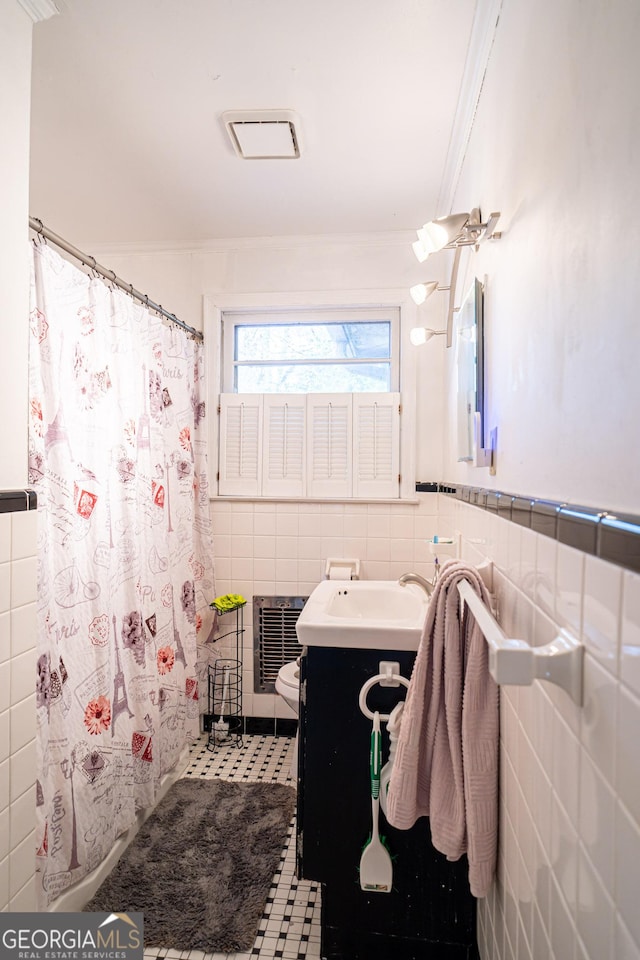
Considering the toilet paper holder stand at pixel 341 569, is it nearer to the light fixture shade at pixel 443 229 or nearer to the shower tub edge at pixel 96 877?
the shower tub edge at pixel 96 877

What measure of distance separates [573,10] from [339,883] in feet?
6.39

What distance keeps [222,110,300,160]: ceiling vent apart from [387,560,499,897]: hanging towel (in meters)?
1.55

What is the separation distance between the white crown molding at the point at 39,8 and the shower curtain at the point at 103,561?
1.68 ft

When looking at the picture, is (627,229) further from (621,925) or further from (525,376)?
(621,925)

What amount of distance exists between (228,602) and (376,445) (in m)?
1.06

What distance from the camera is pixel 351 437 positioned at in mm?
2650

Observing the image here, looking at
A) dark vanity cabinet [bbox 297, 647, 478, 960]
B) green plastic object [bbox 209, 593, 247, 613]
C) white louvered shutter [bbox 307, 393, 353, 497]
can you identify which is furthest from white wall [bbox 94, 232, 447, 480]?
dark vanity cabinet [bbox 297, 647, 478, 960]

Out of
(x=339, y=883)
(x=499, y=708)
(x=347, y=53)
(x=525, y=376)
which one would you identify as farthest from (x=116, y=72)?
(x=339, y=883)

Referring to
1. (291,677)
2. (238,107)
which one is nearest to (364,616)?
(291,677)

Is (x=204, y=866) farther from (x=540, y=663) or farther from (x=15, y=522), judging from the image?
(x=540, y=663)

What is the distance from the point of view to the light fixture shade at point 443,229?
136 cm

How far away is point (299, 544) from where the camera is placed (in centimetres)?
268

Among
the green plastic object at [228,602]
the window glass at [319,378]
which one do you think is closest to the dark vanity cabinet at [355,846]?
the green plastic object at [228,602]

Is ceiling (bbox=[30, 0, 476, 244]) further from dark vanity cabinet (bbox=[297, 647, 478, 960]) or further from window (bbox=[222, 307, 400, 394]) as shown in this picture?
dark vanity cabinet (bbox=[297, 647, 478, 960])
